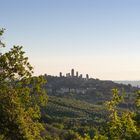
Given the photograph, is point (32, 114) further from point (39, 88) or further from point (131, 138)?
point (131, 138)

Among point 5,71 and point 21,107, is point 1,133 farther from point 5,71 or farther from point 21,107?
point 5,71

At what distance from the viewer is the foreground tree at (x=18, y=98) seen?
1495 inches

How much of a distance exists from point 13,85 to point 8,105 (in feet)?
7.48

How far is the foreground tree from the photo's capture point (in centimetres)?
3797

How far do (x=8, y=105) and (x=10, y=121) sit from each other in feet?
5.03

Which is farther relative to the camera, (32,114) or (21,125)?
(32,114)

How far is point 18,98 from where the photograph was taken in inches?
1539

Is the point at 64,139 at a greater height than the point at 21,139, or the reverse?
the point at 21,139

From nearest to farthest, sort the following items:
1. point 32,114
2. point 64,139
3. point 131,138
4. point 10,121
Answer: point 131,138 → point 10,121 → point 32,114 → point 64,139

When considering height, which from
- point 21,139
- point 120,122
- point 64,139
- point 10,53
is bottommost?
point 64,139

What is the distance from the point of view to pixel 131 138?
78.1ft

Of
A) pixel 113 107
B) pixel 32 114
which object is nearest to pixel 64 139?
pixel 32 114

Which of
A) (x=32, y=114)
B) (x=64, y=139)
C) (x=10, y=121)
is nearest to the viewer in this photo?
(x=10, y=121)

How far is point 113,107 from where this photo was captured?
24.7 metres
